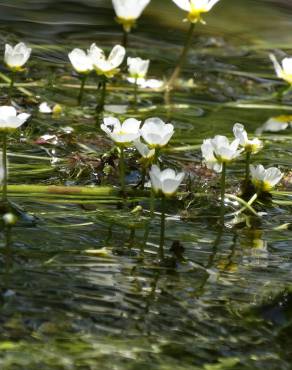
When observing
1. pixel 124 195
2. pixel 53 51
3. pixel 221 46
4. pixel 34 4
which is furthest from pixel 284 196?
pixel 34 4

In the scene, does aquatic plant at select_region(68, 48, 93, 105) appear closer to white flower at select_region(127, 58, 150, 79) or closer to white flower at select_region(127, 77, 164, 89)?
white flower at select_region(127, 58, 150, 79)

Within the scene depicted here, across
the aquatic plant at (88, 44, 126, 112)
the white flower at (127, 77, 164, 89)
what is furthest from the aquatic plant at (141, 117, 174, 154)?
the white flower at (127, 77, 164, 89)

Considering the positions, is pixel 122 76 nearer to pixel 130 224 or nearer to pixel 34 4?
pixel 34 4

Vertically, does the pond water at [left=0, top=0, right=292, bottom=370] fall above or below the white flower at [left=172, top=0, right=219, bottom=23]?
below

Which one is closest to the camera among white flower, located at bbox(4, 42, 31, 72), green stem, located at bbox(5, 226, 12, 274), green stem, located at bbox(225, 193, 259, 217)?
green stem, located at bbox(5, 226, 12, 274)

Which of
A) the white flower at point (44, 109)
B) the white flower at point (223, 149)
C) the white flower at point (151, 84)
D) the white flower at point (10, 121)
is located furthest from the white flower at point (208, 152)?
the white flower at point (151, 84)

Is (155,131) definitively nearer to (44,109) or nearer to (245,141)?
(245,141)

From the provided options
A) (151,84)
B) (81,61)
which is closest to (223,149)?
(81,61)
